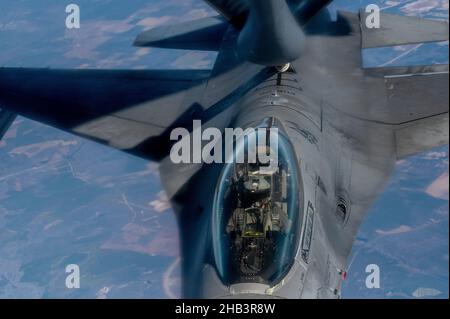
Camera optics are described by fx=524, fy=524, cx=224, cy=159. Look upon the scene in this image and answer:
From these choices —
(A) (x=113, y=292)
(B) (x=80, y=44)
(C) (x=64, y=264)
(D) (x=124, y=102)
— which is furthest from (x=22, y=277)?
(B) (x=80, y=44)

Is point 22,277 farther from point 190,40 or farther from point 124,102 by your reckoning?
point 190,40

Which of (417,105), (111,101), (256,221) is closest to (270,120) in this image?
(256,221)

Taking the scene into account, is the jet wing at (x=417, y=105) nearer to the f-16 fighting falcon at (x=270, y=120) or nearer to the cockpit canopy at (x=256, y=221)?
the f-16 fighting falcon at (x=270, y=120)

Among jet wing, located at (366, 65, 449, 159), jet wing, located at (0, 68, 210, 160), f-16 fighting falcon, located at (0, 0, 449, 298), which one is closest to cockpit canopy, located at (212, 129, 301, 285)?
f-16 fighting falcon, located at (0, 0, 449, 298)

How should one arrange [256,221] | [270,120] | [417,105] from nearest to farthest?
1. [256,221]
2. [270,120]
3. [417,105]

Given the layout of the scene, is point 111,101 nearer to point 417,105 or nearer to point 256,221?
point 417,105
